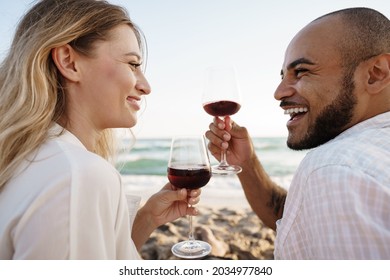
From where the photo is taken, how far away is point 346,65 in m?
1.92

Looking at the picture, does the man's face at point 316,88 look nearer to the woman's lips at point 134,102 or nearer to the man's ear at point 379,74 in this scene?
the man's ear at point 379,74

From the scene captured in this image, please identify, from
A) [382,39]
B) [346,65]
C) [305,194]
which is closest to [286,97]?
[346,65]

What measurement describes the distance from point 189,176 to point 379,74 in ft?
3.89

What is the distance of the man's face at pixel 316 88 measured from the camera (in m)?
1.93

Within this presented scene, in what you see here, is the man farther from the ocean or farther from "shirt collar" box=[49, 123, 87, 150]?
the ocean

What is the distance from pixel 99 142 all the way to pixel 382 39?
185 centimetres

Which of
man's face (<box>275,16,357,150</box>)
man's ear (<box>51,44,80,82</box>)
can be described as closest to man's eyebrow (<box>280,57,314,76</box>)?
man's face (<box>275,16,357,150</box>)

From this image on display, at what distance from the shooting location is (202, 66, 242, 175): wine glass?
102 inches

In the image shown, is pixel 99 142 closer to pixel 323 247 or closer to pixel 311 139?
pixel 311 139

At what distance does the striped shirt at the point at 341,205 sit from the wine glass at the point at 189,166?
0.56 metres

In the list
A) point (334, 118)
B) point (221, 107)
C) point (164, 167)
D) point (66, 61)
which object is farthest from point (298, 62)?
point (164, 167)

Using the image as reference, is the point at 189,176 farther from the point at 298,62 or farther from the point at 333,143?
the point at 298,62

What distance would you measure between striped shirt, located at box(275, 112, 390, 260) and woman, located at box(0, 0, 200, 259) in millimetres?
656

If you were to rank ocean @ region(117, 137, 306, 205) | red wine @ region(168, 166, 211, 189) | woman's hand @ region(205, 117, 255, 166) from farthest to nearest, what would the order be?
ocean @ region(117, 137, 306, 205) → woman's hand @ region(205, 117, 255, 166) → red wine @ region(168, 166, 211, 189)
